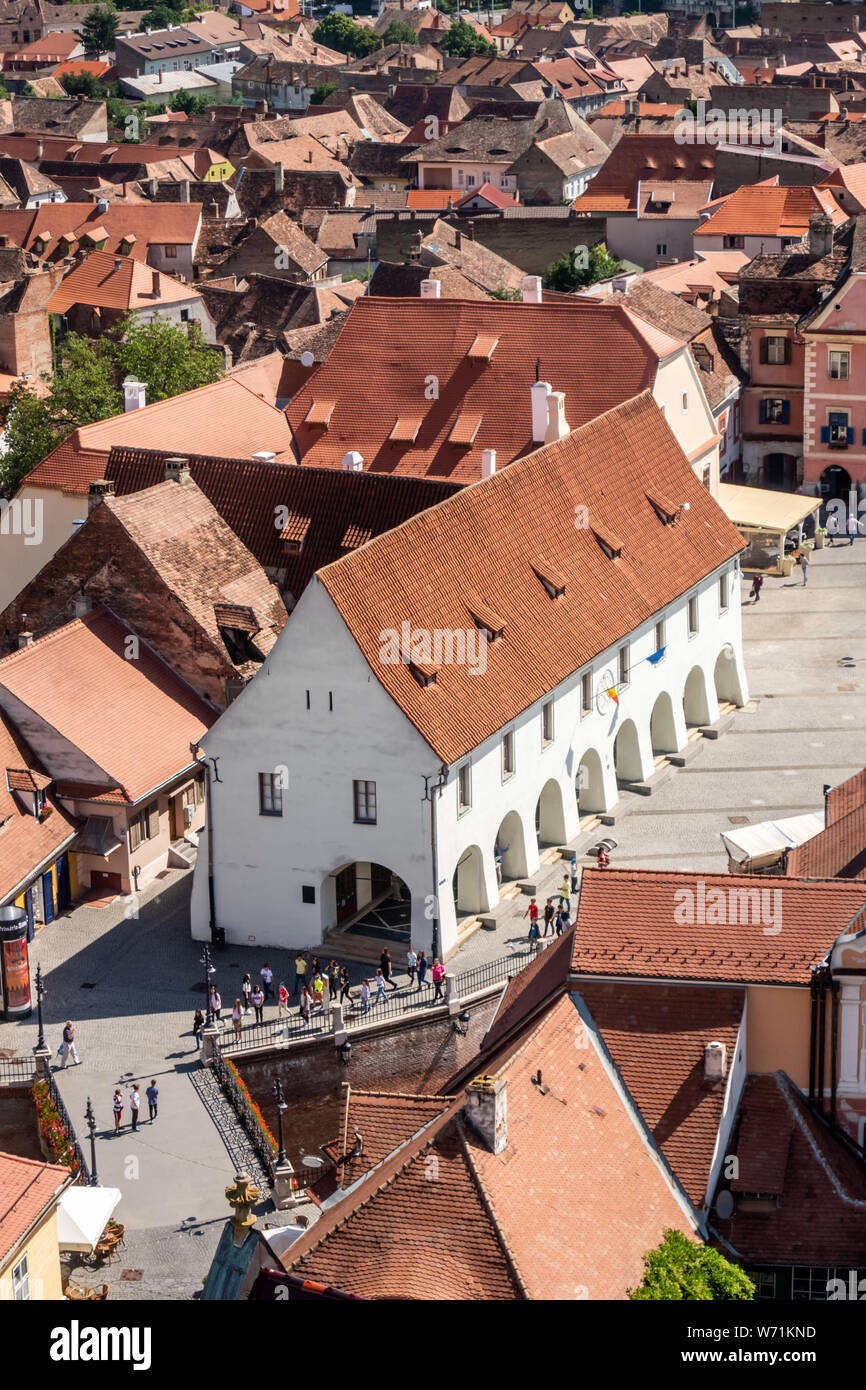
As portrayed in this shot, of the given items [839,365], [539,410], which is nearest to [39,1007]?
[539,410]

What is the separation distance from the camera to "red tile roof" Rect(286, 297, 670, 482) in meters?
93.1

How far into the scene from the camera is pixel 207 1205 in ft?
193

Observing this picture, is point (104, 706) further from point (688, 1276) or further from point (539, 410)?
point (688, 1276)

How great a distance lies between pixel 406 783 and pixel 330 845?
3.20 m

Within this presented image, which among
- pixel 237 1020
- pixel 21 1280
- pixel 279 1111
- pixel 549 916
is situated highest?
pixel 21 1280

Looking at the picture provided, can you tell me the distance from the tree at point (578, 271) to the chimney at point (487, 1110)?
328 ft

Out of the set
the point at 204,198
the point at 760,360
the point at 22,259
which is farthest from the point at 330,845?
the point at 204,198

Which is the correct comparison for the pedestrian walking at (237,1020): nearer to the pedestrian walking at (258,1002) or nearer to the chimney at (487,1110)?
the pedestrian walking at (258,1002)

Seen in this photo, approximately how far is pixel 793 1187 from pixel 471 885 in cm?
2174

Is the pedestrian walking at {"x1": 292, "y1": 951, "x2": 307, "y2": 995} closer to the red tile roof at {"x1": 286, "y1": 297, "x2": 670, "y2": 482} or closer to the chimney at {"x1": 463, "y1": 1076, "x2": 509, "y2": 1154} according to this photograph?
the chimney at {"x1": 463, "y1": 1076, "x2": 509, "y2": 1154}

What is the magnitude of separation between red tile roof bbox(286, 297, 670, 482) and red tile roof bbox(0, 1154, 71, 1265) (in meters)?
46.2

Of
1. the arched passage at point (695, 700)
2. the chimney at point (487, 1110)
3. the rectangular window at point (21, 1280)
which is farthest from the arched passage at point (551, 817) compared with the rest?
the rectangular window at point (21, 1280)

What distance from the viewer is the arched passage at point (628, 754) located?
80.4 meters

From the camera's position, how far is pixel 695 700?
86.3 m
